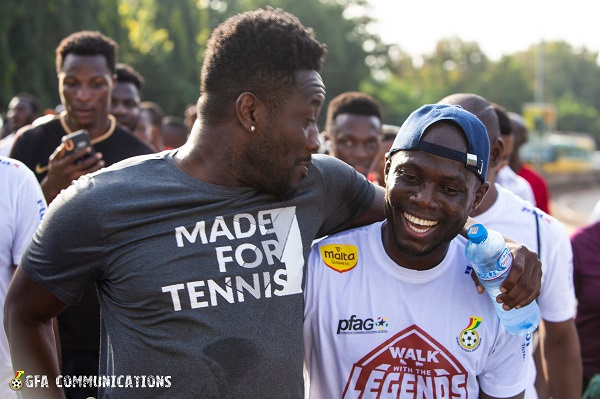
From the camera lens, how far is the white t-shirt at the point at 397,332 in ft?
9.38

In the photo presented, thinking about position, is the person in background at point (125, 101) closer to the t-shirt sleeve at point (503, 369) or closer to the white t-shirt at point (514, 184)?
the white t-shirt at point (514, 184)

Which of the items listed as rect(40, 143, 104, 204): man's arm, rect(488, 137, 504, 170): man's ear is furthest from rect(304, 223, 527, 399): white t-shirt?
rect(40, 143, 104, 204): man's arm

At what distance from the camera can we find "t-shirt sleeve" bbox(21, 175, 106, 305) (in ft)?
7.97

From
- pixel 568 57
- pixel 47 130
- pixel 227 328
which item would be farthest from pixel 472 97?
pixel 568 57

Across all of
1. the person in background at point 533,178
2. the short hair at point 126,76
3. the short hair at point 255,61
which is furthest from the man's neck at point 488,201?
the short hair at point 126,76

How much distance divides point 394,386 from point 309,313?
1.46 ft

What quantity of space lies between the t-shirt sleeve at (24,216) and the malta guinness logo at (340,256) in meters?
1.35

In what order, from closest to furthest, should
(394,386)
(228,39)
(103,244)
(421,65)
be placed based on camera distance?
(103,244), (228,39), (394,386), (421,65)

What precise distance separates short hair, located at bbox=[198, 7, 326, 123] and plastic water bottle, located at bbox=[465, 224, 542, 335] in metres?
0.94

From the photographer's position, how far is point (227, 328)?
2480mm

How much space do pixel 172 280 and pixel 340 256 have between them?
2.72ft

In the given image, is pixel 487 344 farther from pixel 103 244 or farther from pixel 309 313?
pixel 103 244

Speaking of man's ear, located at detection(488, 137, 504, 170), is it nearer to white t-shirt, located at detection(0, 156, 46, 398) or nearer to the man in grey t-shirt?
the man in grey t-shirt

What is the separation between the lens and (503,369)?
9.63 ft
